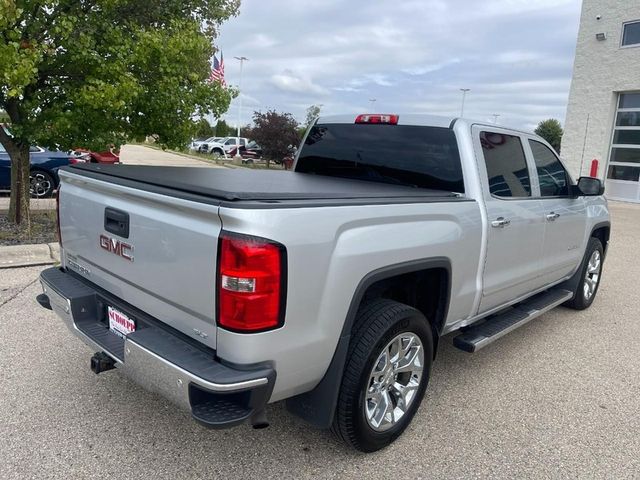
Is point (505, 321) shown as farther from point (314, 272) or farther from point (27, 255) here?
point (27, 255)

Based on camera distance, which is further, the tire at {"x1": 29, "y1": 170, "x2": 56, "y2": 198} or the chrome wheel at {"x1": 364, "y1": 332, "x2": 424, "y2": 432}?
the tire at {"x1": 29, "y1": 170, "x2": 56, "y2": 198}

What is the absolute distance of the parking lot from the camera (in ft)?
8.93

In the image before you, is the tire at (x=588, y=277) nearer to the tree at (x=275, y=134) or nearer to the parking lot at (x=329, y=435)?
the parking lot at (x=329, y=435)

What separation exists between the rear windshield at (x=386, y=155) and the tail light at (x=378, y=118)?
35 mm

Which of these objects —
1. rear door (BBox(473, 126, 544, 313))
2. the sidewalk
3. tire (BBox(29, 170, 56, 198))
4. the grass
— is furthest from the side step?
tire (BBox(29, 170, 56, 198))

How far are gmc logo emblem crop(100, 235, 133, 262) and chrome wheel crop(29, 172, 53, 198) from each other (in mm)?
9704

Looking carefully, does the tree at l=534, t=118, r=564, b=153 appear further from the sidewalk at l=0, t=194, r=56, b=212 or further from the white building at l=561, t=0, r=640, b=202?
the sidewalk at l=0, t=194, r=56, b=212

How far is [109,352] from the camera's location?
264 centimetres

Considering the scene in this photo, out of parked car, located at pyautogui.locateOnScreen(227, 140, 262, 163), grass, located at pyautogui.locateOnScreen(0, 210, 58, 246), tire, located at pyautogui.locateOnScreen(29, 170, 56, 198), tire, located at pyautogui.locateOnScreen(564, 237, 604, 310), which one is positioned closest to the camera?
tire, located at pyautogui.locateOnScreen(564, 237, 604, 310)

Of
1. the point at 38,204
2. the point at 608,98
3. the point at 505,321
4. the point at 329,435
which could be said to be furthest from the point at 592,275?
the point at 608,98

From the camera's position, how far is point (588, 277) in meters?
5.65

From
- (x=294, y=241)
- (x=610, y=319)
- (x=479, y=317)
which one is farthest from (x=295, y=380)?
(x=610, y=319)

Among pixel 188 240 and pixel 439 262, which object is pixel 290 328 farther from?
pixel 439 262

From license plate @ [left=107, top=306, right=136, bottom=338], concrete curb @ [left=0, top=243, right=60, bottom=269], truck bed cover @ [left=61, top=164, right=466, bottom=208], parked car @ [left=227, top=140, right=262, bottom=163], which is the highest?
parked car @ [left=227, top=140, right=262, bottom=163]
